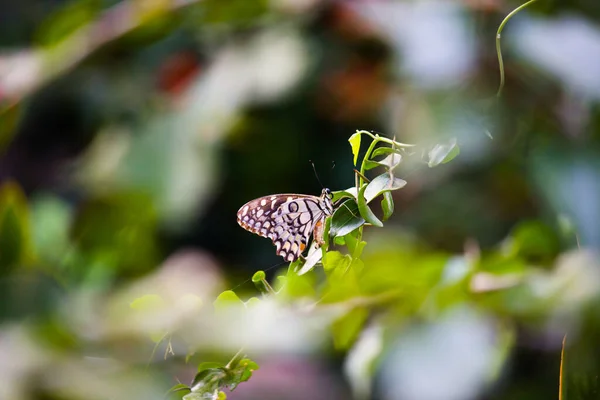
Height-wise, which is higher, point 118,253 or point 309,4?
point 309,4

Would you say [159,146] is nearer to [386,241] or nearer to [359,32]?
[359,32]

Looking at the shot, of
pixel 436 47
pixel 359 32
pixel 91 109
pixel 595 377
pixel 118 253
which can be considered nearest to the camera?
pixel 595 377

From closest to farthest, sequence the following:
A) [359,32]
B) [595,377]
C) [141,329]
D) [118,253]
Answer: [595,377] < [141,329] < [118,253] < [359,32]

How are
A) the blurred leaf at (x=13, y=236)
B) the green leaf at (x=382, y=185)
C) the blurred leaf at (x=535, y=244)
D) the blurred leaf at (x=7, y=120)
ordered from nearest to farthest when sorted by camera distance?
the green leaf at (x=382, y=185) → the blurred leaf at (x=535, y=244) → the blurred leaf at (x=13, y=236) → the blurred leaf at (x=7, y=120)

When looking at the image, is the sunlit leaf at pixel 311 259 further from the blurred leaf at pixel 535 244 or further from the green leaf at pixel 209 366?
the blurred leaf at pixel 535 244

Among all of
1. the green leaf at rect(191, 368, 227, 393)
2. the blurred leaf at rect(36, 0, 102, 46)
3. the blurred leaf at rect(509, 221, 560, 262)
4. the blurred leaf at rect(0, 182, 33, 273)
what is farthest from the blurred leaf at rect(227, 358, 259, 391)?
the blurred leaf at rect(36, 0, 102, 46)

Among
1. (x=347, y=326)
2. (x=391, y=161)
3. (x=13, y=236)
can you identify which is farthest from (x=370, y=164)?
(x=13, y=236)

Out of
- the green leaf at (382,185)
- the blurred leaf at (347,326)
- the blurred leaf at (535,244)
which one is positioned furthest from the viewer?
the blurred leaf at (535,244)

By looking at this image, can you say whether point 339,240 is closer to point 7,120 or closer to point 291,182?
point 291,182

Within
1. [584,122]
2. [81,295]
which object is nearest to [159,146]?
[81,295]

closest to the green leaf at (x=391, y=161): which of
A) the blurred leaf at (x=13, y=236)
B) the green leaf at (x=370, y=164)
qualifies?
the green leaf at (x=370, y=164)
